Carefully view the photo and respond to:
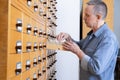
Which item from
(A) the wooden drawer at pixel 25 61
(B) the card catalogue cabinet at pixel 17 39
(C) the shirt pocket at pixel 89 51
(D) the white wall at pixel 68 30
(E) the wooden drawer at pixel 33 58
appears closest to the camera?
(B) the card catalogue cabinet at pixel 17 39

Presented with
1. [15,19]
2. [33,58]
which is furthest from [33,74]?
[15,19]

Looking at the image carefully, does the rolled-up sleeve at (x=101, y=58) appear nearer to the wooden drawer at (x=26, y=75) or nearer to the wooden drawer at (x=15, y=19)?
the wooden drawer at (x=26, y=75)

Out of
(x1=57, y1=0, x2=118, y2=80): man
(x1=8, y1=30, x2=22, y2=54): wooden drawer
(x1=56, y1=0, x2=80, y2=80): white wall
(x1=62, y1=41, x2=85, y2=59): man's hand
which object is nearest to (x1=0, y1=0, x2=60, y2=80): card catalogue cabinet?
(x1=8, y1=30, x2=22, y2=54): wooden drawer

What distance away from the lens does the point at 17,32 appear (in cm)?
155

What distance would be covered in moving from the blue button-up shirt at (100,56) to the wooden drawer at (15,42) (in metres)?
0.74

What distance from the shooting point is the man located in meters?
2.09

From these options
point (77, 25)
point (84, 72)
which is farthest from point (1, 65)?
point (77, 25)

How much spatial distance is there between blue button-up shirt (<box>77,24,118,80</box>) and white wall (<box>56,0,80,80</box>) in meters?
1.73

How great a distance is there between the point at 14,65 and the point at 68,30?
275cm

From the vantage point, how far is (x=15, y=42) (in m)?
1.50

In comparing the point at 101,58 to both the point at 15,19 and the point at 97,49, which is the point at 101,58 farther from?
the point at 15,19

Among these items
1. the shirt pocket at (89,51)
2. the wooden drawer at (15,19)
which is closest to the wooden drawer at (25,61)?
the wooden drawer at (15,19)

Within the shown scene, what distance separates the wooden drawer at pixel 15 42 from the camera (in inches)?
54.9

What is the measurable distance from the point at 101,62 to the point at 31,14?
2.39ft
